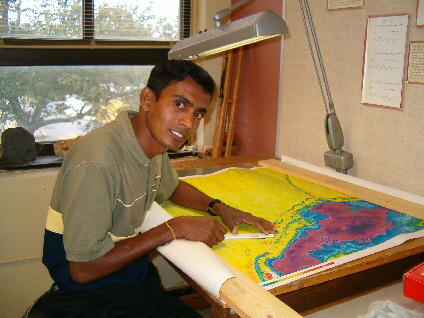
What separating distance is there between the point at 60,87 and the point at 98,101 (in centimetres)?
23

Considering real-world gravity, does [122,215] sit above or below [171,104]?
below

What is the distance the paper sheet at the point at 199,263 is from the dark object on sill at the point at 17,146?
1481 mm

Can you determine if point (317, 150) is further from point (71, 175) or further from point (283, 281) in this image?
point (71, 175)

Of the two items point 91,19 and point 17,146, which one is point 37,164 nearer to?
point 17,146

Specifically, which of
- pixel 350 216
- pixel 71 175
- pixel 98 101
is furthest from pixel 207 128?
pixel 71 175

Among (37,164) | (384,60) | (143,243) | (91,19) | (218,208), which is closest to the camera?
(143,243)

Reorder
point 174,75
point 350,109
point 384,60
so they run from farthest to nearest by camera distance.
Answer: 1. point 350,109
2. point 384,60
3. point 174,75

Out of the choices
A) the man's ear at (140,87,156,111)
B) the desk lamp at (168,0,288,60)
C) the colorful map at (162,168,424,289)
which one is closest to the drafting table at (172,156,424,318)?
the colorful map at (162,168,424,289)

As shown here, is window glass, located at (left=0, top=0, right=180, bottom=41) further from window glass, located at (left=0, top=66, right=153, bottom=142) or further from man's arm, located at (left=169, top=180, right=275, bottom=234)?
man's arm, located at (left=169, top=180, right=275, bottom=234)

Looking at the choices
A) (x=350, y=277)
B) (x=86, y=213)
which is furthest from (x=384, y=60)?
(x=86, y=213)

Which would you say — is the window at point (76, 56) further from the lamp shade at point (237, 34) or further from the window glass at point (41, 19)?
the lamp shade at point (237, 34)

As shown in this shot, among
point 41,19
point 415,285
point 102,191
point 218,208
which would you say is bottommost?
point 415,285

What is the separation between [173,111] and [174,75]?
10 cm

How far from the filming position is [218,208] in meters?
1.42
